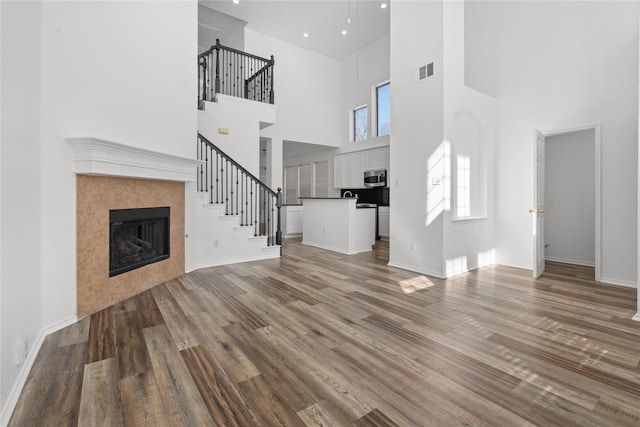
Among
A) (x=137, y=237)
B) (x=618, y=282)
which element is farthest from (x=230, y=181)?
(x=618, y=282)

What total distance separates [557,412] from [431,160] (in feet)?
10.7

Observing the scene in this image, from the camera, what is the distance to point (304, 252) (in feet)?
19.5

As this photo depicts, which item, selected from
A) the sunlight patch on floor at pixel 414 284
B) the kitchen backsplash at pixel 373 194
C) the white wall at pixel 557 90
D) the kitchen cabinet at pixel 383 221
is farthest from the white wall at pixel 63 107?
the kitchen backsplash at pixel 373 194

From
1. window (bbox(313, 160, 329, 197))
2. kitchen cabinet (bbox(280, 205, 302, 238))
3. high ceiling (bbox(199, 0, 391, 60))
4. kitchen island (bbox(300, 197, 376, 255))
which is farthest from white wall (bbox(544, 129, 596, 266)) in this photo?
window (bbox(313, 160, 329, 197))

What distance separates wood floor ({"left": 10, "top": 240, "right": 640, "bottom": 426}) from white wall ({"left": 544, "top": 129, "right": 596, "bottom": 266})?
5.24 ft

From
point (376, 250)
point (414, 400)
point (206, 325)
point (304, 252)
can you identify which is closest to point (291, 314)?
point (206, 325)

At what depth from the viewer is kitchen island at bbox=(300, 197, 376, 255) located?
5855 millimetres

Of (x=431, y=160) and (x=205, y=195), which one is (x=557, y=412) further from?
(x=205, y=195)

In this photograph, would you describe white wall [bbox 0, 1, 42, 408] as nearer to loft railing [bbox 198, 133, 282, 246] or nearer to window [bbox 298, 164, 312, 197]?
loft railing [bbox 198, 133, 282, 246]

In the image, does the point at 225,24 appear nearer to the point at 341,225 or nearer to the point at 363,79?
the point at 363,79

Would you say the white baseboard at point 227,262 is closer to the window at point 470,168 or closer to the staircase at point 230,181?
the staircase at point 230,181

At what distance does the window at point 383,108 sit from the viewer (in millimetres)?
8211

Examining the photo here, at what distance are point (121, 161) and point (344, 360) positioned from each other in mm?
2677

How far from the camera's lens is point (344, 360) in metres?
1.99
